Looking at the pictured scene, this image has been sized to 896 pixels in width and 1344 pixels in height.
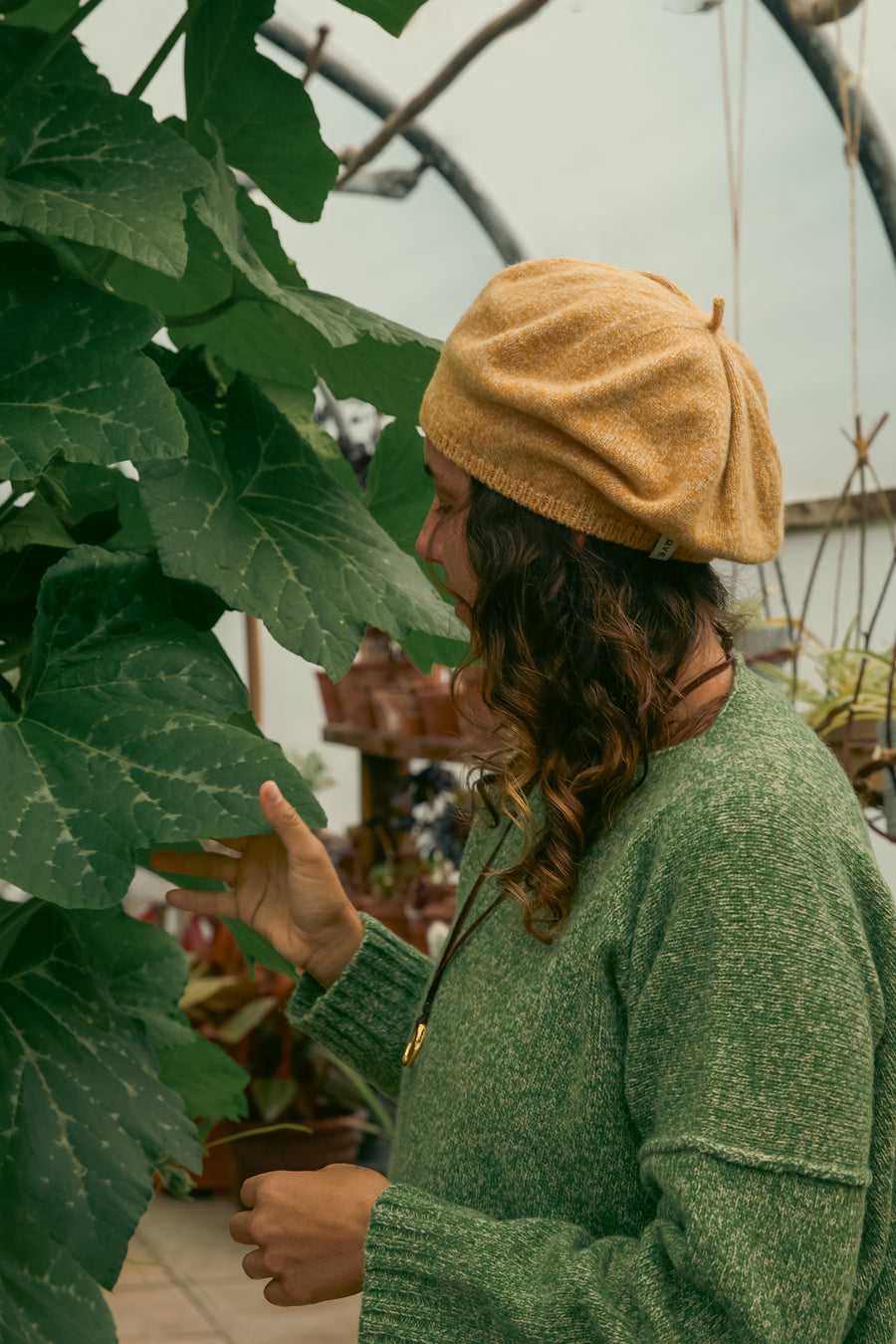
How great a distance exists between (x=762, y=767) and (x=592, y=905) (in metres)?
0.12

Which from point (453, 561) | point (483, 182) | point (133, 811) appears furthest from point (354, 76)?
point (133, 811)

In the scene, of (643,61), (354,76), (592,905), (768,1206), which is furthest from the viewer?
(354,76)

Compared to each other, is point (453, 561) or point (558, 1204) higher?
point (453, 561)

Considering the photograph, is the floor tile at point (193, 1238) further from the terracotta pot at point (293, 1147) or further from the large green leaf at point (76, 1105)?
the large green leaf at point (76, 1105)

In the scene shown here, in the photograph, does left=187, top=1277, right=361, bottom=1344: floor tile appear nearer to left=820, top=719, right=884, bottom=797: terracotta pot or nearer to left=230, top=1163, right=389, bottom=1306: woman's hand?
left=820, top=719, right=884, bottom=797: terracotta pot

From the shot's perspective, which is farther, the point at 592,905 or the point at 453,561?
the point at 453,561

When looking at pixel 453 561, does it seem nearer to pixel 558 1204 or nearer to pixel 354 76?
pixel 558 1204

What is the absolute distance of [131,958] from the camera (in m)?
0.92

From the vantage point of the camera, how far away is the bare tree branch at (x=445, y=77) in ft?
6.12

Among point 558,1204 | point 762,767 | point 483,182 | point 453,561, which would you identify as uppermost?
point 483,182

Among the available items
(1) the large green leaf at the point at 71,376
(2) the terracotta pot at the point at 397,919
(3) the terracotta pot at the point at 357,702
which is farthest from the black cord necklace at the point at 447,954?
(3) the terracotta pot at the point at 357,702

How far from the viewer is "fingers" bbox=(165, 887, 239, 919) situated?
800 millimetres

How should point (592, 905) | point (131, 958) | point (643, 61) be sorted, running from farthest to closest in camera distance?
1. point (643, 61)
2. point (131, 958)
3. point (592, 905)

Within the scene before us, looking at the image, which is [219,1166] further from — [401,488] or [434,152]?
[434,152]
